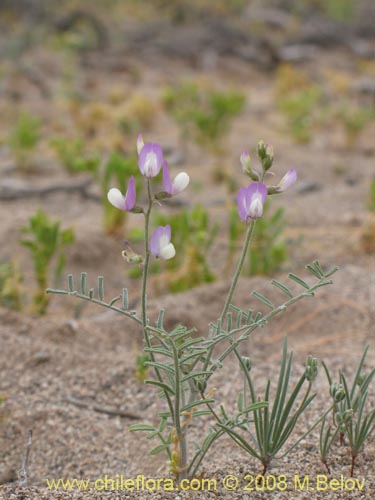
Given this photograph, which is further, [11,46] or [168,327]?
[11,46]

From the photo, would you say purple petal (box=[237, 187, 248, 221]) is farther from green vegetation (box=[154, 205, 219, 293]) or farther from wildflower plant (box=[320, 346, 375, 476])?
green vegetation (box=[154, 205, 219, 293])

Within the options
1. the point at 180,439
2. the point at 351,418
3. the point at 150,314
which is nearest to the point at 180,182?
the point at 180,439

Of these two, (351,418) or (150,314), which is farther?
(150,314)

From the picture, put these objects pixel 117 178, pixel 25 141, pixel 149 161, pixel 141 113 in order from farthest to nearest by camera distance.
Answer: pixel 141 113
pixel 25 141
pixel 117 178
pixel 149 161

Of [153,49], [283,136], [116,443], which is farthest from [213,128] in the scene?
[153,49]

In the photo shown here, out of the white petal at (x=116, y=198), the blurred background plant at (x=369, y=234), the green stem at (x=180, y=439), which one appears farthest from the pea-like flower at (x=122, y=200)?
the blurred background plant at (x=369, y=234)

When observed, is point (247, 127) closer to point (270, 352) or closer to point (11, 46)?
point (11, 46)

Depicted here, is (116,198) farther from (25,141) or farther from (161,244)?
(25,141)
